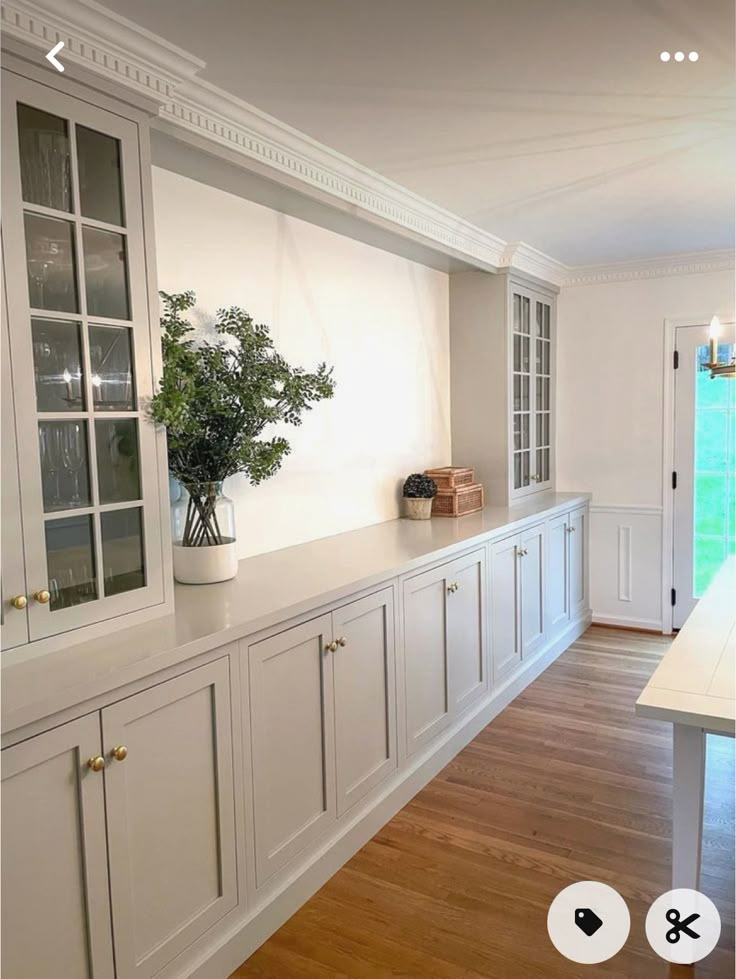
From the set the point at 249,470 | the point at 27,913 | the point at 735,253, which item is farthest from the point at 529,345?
the point at 27,913

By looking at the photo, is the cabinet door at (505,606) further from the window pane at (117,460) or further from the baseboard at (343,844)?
the window pane at (117,460)

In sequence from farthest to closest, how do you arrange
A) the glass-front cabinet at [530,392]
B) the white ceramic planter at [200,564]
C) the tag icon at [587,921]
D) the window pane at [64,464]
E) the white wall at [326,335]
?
the glass-front cabinet at [530,392]
the white wall at [326,335]
the white ceramic planter at [200,564]
the tag icon at [587,921]
the window pane at [64,464]

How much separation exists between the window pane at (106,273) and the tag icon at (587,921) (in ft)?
6.86

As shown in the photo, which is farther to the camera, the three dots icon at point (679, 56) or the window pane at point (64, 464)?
the three dots icon at point (679, 56)

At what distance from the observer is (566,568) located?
4.52 meters

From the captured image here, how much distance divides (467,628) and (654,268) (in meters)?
2.70

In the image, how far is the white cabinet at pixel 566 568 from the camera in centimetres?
428

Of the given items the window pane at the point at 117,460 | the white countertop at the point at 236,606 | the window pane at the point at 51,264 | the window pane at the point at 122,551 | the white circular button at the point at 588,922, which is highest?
the window pane at the point at 51,264

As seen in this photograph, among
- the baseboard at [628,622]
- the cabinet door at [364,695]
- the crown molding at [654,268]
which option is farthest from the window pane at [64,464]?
the baseboard at [628,622]

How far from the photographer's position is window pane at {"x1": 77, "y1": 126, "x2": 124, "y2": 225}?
175 cm

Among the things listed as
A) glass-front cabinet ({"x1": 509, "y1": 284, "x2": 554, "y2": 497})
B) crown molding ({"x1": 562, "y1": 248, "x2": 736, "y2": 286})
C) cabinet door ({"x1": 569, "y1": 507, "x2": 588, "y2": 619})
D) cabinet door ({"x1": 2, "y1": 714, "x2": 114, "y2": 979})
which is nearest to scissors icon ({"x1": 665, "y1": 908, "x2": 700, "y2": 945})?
cabinet door ({"x1": 2, "y1": 714, "x2": 114, "y2": 979})

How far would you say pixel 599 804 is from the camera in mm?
2752

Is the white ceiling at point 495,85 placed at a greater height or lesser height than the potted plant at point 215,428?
greater

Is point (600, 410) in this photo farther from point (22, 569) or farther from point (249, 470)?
point (22, 569)
